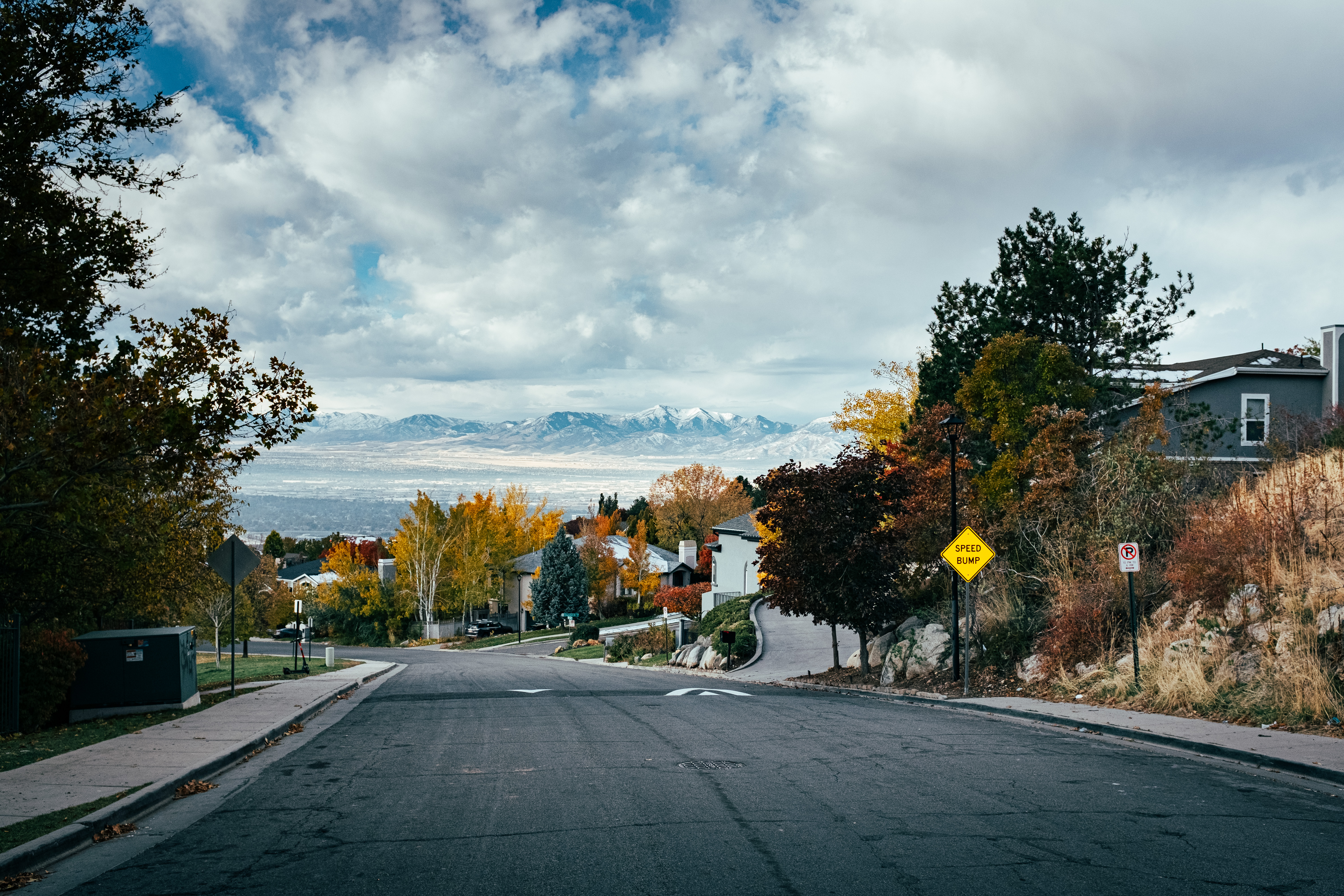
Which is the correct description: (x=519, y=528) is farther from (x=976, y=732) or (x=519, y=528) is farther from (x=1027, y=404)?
(x=976, y=732)

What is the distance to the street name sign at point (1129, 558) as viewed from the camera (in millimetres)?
16109

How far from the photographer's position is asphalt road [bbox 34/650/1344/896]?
6117 mm

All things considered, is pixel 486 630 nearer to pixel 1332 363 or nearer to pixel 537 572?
pixel 537 572

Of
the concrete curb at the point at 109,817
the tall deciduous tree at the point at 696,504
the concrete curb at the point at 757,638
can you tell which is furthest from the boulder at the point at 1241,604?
the tall deciduous tree at the point at 696,504

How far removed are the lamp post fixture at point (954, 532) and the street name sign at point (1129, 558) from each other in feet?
15.9

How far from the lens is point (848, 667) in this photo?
27.2 m

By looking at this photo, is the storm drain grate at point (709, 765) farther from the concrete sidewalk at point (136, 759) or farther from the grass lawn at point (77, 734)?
the grass lawn at point (77, 734)

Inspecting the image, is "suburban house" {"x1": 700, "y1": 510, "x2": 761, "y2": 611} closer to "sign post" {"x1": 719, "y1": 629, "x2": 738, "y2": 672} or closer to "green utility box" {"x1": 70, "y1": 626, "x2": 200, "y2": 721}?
"sign post" {"x1": 719, "y1": 629, "x2": 738, "y2": 672}

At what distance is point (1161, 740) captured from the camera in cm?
1232

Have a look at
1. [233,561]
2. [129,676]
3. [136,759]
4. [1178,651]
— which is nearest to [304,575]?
[233,561]

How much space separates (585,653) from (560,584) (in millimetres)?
23491

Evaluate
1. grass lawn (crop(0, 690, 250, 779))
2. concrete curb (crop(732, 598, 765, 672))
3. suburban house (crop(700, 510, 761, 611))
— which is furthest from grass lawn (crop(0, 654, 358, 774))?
suburban house (crop(700, 510, 761, 611))

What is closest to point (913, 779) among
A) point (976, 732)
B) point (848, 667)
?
point (976, 732)

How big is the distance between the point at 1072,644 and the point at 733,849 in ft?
46.5
